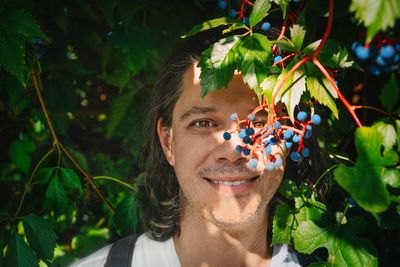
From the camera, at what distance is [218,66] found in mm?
1453

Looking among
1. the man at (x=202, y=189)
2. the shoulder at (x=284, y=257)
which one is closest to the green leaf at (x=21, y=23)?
the man at (x=202, y=189)

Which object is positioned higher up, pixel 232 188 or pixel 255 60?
pixel 255 60

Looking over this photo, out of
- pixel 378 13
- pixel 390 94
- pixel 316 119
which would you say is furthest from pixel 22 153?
pixel 378 13

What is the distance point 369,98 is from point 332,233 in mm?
1161

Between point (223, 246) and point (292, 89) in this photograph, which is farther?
point (223, 246)

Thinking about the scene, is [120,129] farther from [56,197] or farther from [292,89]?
[292,89]

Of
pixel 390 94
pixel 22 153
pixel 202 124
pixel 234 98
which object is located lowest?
pixel 22 153

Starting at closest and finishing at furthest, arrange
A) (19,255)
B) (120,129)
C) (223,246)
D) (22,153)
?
(19,255), (223,246), (22,153), (120,129)

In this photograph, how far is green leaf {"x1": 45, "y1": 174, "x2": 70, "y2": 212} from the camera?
2.13 m

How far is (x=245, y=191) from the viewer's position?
199cm

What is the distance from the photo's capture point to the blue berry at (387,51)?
43.1 inches

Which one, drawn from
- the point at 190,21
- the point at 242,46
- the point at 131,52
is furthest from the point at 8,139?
the point at 242,46

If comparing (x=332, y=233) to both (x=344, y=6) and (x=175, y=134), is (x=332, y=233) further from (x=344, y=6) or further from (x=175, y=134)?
(x=175, y=134)

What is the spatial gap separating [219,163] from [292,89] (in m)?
0.71
